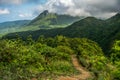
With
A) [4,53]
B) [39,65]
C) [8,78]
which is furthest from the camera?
[39,65]

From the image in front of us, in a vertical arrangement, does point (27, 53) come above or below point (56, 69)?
above

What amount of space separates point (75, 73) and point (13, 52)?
723 inches

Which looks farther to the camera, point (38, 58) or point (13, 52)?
point (38, 58)

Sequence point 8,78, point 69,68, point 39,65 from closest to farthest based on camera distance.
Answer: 1. point 8,78
2. point 39,65
3. point 69,68

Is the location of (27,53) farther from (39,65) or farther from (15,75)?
(15,75)

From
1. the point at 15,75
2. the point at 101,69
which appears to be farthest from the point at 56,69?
the point at 15,75

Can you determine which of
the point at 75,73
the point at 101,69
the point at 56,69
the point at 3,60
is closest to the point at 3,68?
the point at 3,60

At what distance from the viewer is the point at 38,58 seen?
51.4 m

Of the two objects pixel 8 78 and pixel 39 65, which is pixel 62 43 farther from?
pixel 8 78

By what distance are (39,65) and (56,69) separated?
17.7 ft

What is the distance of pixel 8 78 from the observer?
3275 cm

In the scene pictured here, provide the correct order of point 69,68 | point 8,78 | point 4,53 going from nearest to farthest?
point 8,78, point 4,53, point 69,68

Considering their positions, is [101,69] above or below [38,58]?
below

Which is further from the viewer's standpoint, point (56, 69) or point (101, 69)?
point (101, 69)
